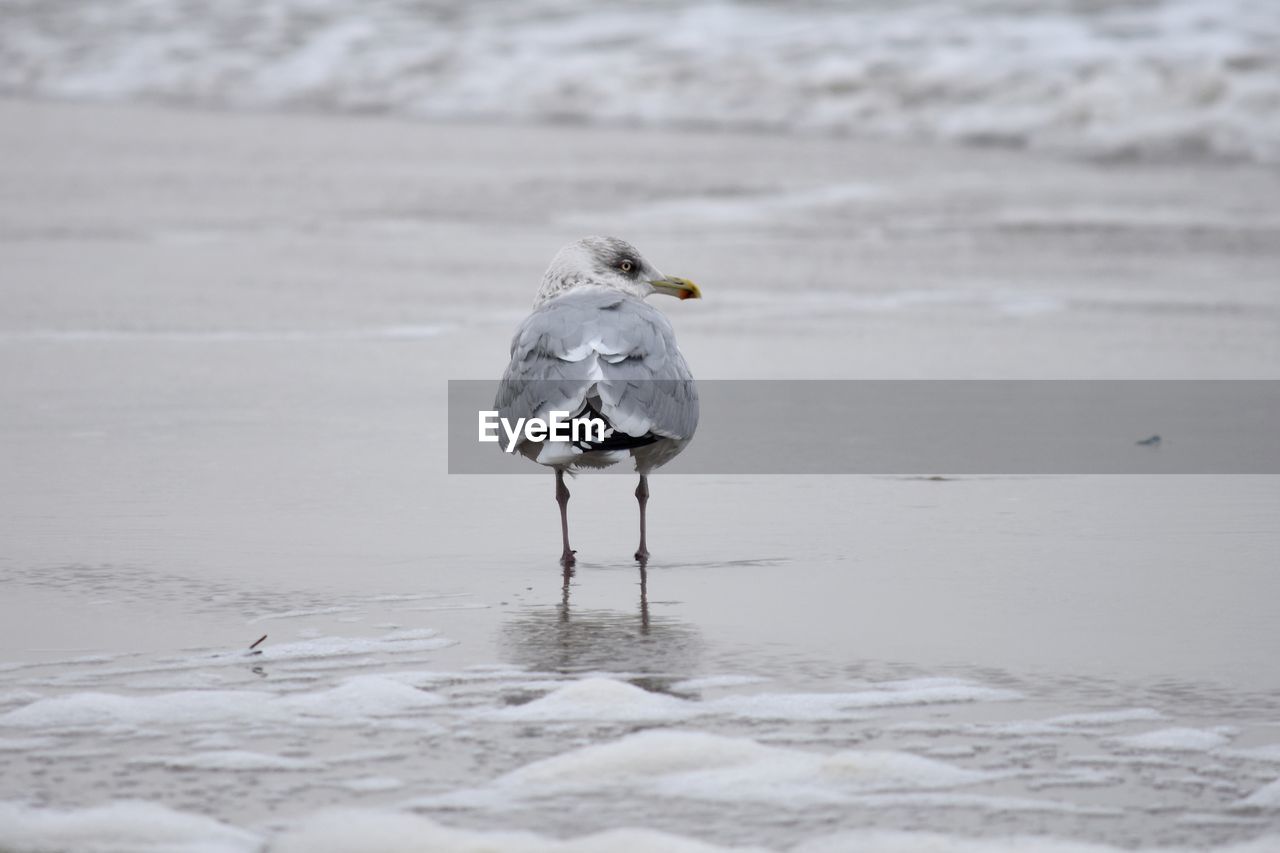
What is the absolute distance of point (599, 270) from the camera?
21.4ft

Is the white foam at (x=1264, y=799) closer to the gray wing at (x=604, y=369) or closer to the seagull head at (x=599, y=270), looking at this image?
the gray wing at (x=604, y=369)

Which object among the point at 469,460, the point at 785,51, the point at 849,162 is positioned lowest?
the point at 469,460

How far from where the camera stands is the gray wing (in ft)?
18.0

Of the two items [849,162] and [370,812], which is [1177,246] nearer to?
[849,162]

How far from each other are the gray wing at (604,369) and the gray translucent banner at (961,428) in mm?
1121

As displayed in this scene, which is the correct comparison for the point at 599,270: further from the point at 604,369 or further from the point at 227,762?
the point at 227,762

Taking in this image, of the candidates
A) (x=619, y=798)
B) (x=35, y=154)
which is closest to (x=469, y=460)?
(x=619, y=798)

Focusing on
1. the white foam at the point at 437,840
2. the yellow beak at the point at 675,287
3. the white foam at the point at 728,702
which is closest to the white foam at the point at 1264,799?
the white foam at the point at 728,702

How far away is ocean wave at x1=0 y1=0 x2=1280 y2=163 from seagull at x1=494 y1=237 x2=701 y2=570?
10.9m

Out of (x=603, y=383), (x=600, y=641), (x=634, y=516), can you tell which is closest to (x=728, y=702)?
(x=600, y=641)

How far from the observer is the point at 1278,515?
20.4 ft

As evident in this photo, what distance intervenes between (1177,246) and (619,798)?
8743mm

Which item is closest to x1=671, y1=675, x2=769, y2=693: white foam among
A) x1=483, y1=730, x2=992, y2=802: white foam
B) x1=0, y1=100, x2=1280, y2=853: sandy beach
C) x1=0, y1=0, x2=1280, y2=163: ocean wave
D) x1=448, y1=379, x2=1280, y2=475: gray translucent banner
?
x1=0, y1=100, x2=1280, y2=853: sandy beach

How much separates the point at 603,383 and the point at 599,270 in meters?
1.11
